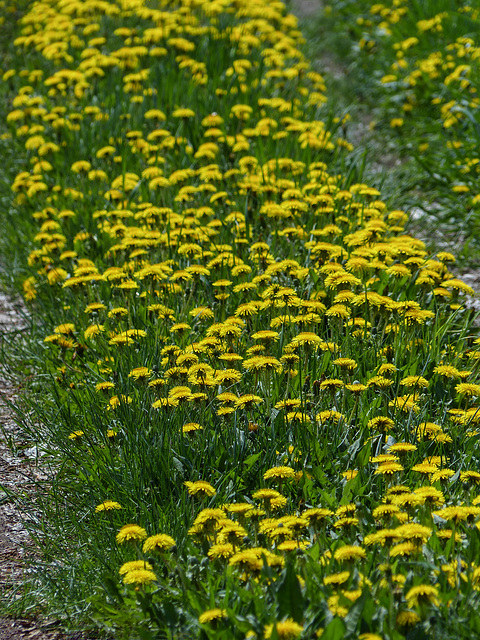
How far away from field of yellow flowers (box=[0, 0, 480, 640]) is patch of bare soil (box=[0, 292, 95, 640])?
8 centimetres

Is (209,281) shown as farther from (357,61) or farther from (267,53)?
(357,61)

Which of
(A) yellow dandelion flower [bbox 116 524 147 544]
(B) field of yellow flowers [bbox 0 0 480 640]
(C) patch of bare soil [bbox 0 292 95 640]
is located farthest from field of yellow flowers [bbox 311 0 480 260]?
(A) yellow dandelion flower [bbox 116 524 147 544]

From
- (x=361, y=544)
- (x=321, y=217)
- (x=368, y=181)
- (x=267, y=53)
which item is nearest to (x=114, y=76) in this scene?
(x=267, y=53)

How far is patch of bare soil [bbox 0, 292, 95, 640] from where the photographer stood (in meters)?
2.39

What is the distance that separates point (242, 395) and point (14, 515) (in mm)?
1013

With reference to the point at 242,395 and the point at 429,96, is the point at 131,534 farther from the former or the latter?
the point at 429,96

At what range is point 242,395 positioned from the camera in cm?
303

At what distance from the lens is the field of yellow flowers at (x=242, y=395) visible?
2.16 m

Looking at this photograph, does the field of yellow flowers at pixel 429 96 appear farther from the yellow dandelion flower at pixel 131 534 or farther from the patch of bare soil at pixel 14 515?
the yellow dandelion flower at pixel 131 534

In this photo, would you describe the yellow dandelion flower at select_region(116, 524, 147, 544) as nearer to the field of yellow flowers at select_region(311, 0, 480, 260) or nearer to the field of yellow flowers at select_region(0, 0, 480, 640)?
the field of yellow flowers at select_region(0, 0, 480, 640)

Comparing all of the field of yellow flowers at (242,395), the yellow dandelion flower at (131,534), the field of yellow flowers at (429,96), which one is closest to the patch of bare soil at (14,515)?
the field of yellow flowers at (242,395)

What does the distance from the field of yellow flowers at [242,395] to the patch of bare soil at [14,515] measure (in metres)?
0.08

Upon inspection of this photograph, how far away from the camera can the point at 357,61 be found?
8.44 meters

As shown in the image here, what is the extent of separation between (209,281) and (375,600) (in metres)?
2.11
